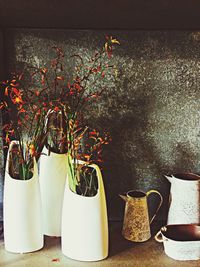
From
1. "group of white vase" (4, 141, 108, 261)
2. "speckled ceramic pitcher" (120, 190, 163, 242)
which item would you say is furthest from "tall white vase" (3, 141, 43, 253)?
"speckled ceramic pitcher" (120, 190, 163, 242)

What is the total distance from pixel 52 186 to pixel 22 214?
0.15m

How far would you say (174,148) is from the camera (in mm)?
1468

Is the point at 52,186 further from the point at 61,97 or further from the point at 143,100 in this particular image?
the point at 143,100

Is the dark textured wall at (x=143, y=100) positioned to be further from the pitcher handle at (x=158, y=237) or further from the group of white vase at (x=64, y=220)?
the group of white vase at (x=64, y=220)

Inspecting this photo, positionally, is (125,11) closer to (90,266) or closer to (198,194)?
(198,194)

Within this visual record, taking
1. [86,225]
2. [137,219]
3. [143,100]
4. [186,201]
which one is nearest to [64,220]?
[86,225]

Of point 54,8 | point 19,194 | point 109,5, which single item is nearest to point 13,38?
point 54,8

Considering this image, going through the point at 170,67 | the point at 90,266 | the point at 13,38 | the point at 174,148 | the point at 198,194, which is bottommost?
the point at 90,266

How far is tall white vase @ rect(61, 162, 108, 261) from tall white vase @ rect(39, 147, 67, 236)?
12cm

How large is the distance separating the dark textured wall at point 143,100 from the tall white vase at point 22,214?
1.15ft

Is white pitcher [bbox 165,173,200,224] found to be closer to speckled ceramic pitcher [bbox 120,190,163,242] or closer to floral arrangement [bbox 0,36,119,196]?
speckled ceramic pitcher [bbox 120,190,163,242]

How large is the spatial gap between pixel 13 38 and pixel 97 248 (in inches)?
28.8

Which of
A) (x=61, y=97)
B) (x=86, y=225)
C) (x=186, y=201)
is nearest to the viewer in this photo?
(x=86, y=225)

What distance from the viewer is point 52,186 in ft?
4.35
